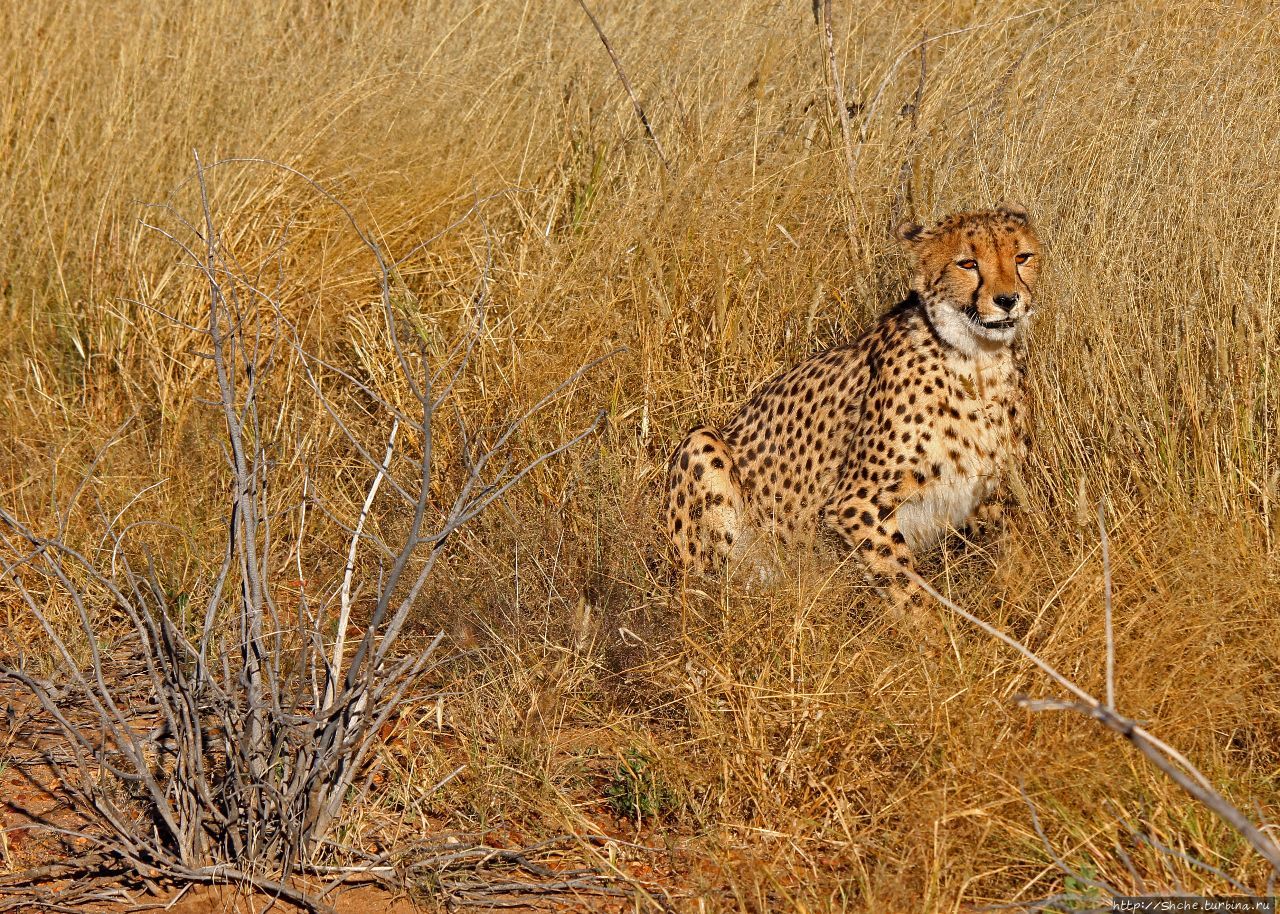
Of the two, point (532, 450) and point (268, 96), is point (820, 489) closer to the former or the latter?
point (532, 450)

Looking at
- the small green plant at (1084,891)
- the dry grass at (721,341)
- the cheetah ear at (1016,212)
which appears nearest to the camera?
the small green plant at (1084,891)

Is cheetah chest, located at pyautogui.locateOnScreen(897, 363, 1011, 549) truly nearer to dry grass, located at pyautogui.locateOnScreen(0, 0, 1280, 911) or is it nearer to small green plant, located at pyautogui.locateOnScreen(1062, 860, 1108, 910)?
dry grass, located at pyautogui.locateOnScreen(0, 0, 1280, 911)

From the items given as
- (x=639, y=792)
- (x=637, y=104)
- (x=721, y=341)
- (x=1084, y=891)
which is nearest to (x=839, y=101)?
(x=637, y=104)

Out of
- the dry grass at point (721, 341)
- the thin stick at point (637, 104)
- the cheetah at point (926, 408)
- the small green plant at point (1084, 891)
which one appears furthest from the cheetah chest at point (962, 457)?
the thin stick at point (637, 104)

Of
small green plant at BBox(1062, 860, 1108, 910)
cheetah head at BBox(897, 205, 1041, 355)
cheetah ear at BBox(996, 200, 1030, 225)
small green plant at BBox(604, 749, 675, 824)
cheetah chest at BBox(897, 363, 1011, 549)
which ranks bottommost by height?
small green plant at BBox(604, 749, 675, 824)

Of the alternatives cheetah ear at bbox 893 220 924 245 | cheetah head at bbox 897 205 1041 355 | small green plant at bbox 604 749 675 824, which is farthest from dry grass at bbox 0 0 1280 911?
cheetah ear at bbox 893 220 924 245

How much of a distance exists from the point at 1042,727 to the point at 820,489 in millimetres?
1143

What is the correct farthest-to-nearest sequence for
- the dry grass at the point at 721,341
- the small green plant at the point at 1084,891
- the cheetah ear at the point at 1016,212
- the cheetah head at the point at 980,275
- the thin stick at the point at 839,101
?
the thin stick at the point at 839,101
the cheetah ear at the point at 1016,212
the cheetah head at the point at 980,275
the dry grass at the point at 721,341
the small green plant at the point at 1084,891

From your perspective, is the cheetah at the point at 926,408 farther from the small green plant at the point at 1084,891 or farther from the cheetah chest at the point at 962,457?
the small green plant at the point at 1084,891

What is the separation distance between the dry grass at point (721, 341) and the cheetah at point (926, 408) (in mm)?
102

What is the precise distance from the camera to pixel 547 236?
4.34 meters

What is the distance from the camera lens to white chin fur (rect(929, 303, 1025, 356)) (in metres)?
3.32

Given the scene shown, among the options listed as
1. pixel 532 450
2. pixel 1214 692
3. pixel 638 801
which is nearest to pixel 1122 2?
pixel 532 450

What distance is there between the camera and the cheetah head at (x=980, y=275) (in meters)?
3.28
